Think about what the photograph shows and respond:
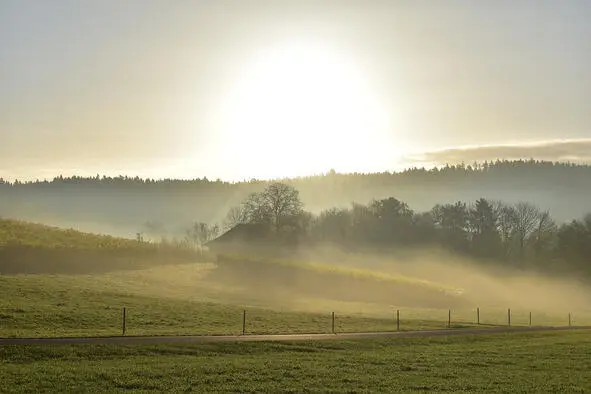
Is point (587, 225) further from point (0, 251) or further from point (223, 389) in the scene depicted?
point (223, 389)

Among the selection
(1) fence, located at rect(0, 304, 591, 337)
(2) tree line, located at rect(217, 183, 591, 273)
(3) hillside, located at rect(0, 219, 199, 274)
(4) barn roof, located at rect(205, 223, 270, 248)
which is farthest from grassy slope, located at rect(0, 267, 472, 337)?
(2) tree line, located at rect(217, 183, 591, 273)

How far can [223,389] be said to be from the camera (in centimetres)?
2853

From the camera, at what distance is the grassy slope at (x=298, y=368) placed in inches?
1162

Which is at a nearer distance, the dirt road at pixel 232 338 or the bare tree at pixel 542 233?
the dirt road at pixel 232 338

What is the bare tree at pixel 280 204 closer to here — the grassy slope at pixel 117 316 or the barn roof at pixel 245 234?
the barn roof at pixel 245 234

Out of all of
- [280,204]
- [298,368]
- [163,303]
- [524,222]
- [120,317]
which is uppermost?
[280,204]

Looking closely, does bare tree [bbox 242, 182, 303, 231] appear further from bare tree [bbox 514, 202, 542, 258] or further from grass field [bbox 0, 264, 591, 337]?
bare tree [bbox 514, 202, 542, 258]

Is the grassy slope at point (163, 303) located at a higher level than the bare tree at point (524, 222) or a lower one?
lower

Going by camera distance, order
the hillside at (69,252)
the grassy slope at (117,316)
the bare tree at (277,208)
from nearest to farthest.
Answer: the grassy slope at (117,316) < the hillside at (69,252) < the bare tree at (277,208)

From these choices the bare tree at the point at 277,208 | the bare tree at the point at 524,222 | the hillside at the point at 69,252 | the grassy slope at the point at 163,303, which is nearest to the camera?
the grassy slope at the point at 163,303

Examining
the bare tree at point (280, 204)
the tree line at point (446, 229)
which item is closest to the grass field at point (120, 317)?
the bare tree at point (280, 204)

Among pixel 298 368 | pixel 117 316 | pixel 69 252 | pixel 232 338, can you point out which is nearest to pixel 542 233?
pixel 69 252

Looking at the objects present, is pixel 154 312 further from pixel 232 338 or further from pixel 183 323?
pixel 232 338

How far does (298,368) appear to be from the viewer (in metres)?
34.4
